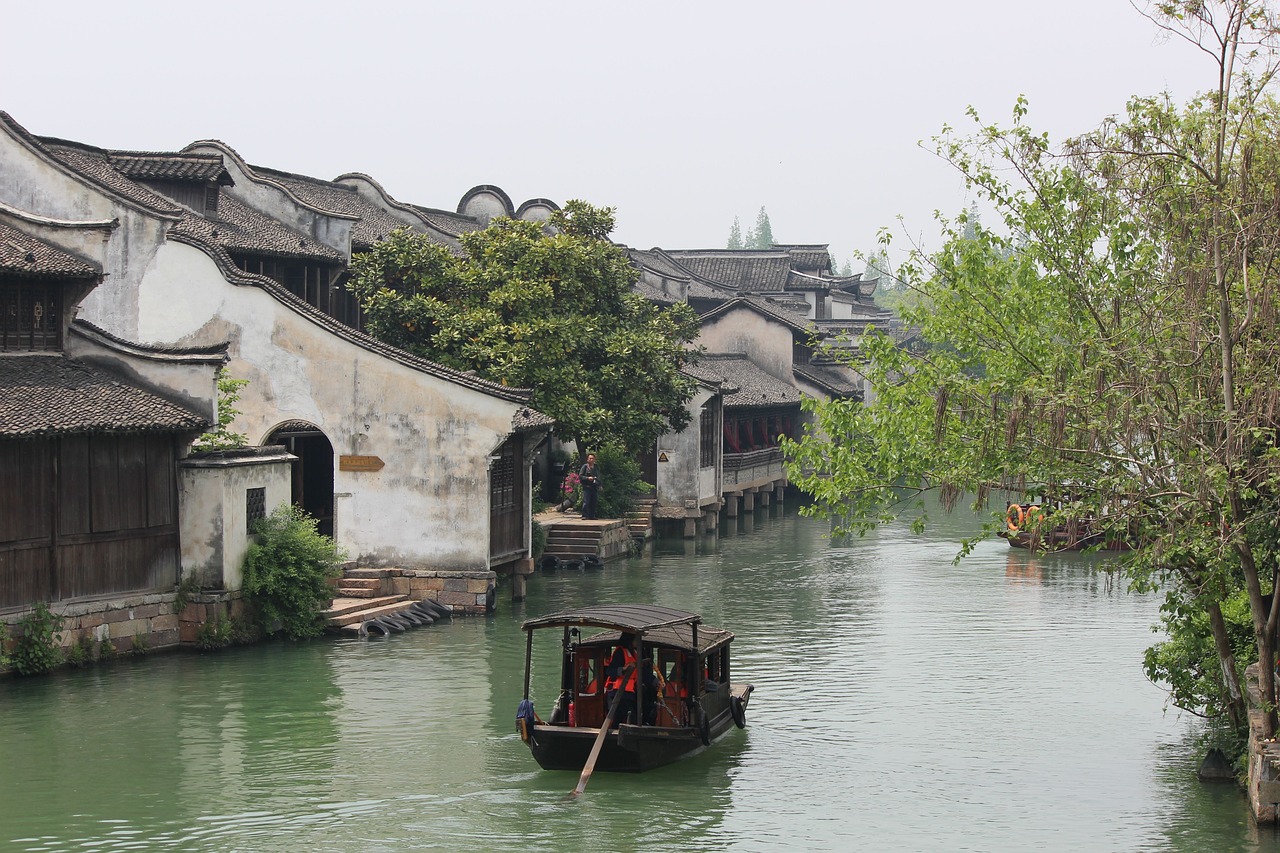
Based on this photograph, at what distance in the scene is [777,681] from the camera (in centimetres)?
2402

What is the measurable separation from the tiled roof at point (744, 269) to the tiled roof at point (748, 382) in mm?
21341

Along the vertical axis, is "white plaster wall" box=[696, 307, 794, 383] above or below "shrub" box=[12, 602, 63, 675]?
above

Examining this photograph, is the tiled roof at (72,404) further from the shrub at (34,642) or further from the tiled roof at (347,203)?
the tiled roof at (347,203)

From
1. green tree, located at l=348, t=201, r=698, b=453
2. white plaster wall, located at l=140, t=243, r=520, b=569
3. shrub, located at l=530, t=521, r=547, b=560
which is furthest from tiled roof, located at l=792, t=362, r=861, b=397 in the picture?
white plaster wall, located at l=140, t=243, r=520, b=569

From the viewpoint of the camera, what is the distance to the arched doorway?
31389mm

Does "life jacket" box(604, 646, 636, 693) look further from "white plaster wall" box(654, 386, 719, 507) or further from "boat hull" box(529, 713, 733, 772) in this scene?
"white plaster wall" box(654, 386, 719, 507)

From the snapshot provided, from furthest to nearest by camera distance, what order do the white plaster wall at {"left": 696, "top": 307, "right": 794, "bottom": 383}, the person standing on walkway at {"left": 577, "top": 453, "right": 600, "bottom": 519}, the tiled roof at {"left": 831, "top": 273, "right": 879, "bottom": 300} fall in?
the tiled roof at {"left": 831, "top": 273, "right": 879, "bottom": 300} → the white plaster wall at {"left": 696, "top": 307, "right": 794, "bottom": 383} → the person standing on walkway at {"left": 577, "top": 453, "right": 600, "bottom": 519}

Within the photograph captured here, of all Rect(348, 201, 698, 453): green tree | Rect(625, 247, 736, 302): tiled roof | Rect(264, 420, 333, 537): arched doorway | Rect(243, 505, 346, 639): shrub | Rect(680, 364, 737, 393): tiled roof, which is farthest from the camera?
Rect(625, 247, 736, 302): tiled roof

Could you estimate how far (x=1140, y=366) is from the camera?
1555 cm

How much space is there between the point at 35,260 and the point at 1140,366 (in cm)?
1592

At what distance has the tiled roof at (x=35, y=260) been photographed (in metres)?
23.4

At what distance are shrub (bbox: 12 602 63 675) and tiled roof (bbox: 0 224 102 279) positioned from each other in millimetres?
4811

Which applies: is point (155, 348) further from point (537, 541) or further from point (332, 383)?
point (537, 541)

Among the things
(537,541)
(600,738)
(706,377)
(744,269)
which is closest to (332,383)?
(537,541)
